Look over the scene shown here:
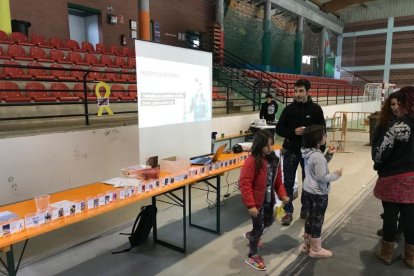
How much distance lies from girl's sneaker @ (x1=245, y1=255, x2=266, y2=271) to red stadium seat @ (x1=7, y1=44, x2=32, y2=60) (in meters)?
5.36

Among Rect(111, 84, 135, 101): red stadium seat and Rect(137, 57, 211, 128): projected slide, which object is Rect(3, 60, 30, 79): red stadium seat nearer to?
Rect(111, 84, 135, 101): red stadium seat

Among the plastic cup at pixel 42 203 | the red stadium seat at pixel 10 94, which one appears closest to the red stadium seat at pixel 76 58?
the red stadium seat at pixel 10 94

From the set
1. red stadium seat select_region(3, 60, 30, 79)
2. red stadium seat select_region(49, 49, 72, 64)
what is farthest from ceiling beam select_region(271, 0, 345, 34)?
red stadium seat select_region(3, 60, 30, 79)

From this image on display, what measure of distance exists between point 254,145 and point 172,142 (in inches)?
37.9

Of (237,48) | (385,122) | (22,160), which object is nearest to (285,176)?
(385,122)

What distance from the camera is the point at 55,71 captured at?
592 cm

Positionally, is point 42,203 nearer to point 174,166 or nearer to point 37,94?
point 174,166

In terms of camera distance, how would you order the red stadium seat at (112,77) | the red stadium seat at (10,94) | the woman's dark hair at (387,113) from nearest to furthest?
the woman's dark hair at (387,113), the red stadium seat at (10,94), the red stadium seat at (112,77)

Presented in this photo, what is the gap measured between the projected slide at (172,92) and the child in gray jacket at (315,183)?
4.03 feet

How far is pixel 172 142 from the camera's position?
3059 millimetres

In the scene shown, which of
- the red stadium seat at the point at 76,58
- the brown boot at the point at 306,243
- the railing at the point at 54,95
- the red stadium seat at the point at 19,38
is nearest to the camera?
the brown boot at the point at 306,243

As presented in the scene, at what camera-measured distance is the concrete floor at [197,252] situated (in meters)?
2.48

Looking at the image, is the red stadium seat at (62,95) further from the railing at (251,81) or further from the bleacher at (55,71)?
the railing at (251,81)

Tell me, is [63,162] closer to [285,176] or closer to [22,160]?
[22,160]
